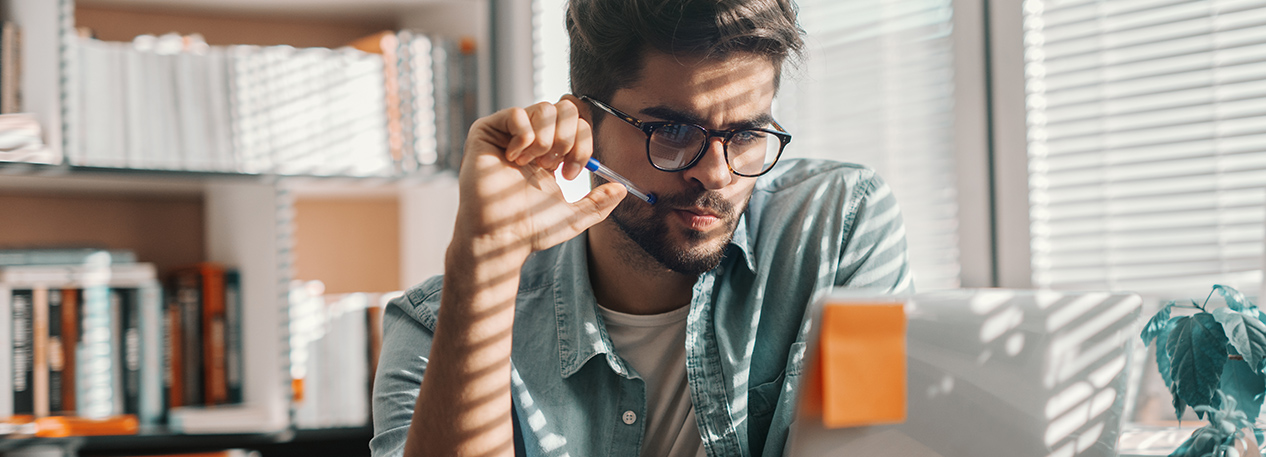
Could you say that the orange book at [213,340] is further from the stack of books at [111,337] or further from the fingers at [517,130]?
the fingers at [517,130]

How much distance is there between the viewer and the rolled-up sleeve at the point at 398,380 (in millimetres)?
1096

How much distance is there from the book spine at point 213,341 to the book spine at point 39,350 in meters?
0.29

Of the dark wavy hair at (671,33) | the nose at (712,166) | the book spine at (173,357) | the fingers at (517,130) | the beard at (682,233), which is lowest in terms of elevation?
the book spine at (173,357)

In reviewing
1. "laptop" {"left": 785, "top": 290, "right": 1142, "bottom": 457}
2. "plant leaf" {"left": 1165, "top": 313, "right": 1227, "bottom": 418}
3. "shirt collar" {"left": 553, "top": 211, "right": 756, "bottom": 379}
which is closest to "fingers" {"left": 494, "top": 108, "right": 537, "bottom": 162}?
"shirt collar" {"left": 553, "top": 211, "right": 756, "bottom": 379}

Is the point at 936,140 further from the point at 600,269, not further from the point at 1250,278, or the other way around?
the point at 600,269

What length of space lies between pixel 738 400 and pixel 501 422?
34 centimetres

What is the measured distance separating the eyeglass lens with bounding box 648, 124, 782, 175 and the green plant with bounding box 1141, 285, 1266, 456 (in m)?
0.56

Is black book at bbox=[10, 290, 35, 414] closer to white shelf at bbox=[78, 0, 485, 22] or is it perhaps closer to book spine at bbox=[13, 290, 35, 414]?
book spine at bbox=[13, 290, 35, 414]

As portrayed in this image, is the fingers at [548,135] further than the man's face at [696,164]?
No

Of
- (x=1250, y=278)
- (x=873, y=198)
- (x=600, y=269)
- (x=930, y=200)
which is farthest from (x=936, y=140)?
(x=600, y=269)

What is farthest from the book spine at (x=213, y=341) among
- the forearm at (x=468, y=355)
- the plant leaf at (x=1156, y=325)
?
the plant leaf at (x=1156, y=325)

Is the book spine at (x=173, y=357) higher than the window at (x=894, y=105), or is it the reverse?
the window at (x=894, y=105)

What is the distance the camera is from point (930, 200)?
157cm

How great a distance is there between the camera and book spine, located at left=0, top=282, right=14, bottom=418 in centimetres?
162
